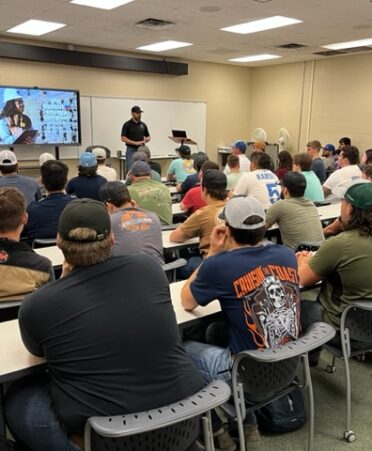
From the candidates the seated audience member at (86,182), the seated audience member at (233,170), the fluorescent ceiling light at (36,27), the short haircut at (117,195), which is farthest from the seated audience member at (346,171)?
the fluorescent ceiling light at (36,27)

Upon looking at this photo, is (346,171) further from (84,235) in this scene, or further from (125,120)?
(125,120)

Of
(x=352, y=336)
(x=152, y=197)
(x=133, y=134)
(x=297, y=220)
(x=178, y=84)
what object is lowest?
(x=352, y=336)

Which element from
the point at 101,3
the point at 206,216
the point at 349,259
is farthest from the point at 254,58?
the point at 349,259

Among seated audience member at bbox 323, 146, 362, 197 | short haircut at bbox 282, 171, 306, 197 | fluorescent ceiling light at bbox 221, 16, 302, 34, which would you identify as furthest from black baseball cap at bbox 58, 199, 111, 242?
fluorescent ceiling light at bbox 221, 16, 302, 34

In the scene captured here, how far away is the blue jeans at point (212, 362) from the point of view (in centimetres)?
179

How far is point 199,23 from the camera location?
6145 mm

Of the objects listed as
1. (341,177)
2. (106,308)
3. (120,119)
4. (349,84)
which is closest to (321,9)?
(341,177)

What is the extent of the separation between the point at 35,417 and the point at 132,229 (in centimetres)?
135

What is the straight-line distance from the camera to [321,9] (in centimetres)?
540

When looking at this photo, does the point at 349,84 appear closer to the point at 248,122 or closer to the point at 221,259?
the point at 248,122

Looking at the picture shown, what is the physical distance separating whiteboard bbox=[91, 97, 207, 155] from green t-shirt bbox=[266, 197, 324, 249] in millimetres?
6089

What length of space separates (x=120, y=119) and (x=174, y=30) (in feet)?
8.90

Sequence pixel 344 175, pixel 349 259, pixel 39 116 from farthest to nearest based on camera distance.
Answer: pixel 39 116 → pixel 344 175 → pixel 349 259

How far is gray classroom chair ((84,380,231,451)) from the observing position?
1161mm
